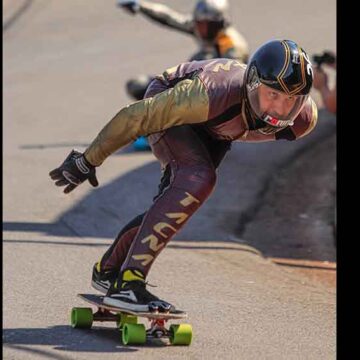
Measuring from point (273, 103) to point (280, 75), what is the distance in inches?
6.9

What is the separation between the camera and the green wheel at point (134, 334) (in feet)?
23.4

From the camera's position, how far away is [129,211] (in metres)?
11.6

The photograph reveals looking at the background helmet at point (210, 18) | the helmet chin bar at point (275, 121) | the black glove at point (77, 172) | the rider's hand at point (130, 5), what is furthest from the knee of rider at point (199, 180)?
the rider's hand at point (130, 5)

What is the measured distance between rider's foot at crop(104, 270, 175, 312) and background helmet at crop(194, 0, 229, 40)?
271 inches

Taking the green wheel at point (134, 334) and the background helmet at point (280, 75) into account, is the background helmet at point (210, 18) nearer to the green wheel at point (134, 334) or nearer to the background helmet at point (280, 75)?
the background helmet at point (280, 75)

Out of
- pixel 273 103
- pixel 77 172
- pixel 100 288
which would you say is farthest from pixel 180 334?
pixel 273 103

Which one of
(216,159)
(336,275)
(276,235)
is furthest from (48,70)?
(216,159)

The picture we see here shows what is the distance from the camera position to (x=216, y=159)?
25.2 ft

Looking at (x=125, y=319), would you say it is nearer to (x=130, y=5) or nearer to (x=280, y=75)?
(x=280, y=75)

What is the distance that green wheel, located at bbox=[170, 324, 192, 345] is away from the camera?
283 inches

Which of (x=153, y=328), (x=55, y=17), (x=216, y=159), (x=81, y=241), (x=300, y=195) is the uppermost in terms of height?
(x=216, y=159)

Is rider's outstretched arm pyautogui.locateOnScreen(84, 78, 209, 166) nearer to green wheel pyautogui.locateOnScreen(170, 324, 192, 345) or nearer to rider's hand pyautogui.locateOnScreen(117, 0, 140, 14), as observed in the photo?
green wheel pyautogui.locateOnScreen(170, 324, 192, 345)
